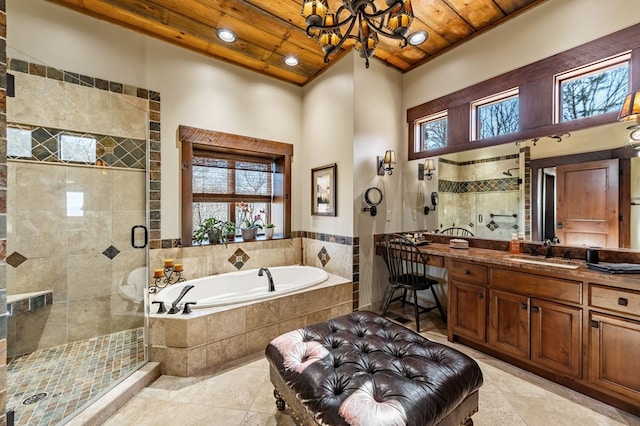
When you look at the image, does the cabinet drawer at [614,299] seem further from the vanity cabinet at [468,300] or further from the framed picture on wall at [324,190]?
the framed picture on wall at [324,190]

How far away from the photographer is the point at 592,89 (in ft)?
7.07

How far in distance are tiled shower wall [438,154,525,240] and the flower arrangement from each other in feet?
7.80

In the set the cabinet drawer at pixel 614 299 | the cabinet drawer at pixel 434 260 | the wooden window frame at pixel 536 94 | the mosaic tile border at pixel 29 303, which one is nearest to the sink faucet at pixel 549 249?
the cabinet drawer at pixel 614 299

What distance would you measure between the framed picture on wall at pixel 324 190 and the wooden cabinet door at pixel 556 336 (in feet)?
6.95

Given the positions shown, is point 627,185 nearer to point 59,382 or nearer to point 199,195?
point 199,195

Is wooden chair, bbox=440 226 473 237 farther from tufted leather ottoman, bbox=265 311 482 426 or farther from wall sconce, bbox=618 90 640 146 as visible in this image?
tufted leather ottoman, bbox=265 311 482 426

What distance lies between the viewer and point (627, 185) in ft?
6.40

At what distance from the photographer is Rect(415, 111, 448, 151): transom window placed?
3199 mm

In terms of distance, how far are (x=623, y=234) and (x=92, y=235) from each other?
175 inches

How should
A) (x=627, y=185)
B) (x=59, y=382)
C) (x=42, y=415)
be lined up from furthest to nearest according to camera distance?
(x=627, y=185)
(x=59, y=382)
(x=42, y=415)

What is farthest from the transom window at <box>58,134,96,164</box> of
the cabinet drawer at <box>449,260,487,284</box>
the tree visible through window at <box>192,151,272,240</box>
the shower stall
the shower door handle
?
the cabinet drawer at <box>449,260,487,284</box>

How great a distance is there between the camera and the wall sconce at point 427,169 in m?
3.28

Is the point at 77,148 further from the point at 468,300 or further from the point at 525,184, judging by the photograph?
the point at 525,184

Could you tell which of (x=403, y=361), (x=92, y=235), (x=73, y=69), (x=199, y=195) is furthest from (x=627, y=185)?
(x=73, y=69)
